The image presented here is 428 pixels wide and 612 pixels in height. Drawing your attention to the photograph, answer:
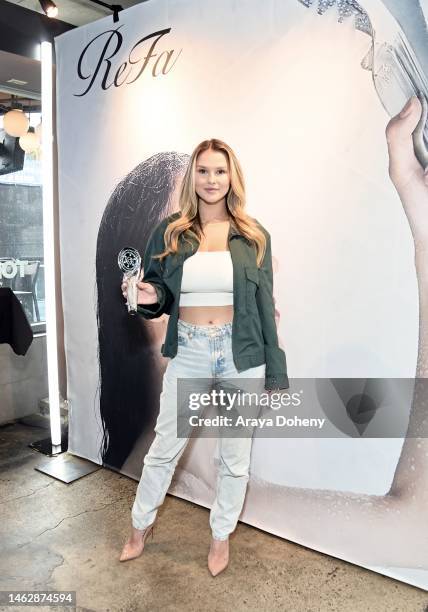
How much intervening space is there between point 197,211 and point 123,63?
3.37 feet

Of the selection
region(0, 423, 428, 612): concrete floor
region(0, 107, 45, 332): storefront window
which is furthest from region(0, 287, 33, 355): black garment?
region(0, 423, 428, 612): concrete floor

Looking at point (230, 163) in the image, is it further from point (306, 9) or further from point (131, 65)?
point (131, 65)

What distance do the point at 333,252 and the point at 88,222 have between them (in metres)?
1.40

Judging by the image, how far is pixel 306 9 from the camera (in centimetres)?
202

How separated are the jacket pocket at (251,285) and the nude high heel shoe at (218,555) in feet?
3.24

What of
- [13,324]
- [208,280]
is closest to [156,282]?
[208,280]

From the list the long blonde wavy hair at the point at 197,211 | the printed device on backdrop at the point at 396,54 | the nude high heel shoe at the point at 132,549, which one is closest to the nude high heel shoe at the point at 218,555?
the nude high heel shoe at the point at 132,549

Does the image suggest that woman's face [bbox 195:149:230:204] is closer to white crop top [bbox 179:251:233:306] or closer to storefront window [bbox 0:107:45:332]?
white crop top [bbox 179:251:233:306]

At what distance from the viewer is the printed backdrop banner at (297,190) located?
1.94 meters

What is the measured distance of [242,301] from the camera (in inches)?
77.5

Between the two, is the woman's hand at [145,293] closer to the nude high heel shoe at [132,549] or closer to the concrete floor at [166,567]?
the nude high heel shoe at [132,549]

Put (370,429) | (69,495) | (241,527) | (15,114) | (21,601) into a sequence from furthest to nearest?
1. (15,114)
2. (69,495)
3. (241,527)
4. (370,429)
5. (21,601)

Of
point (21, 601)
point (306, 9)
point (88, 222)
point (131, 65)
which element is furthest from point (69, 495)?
point (306, 9)

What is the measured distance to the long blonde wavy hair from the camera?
201 centimetres
